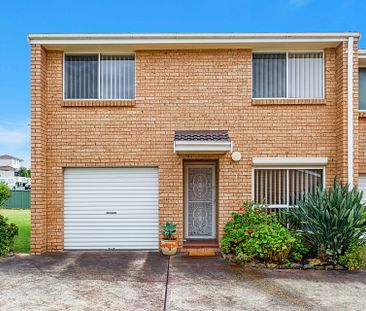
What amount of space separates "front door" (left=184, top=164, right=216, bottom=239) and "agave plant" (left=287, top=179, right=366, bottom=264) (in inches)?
120

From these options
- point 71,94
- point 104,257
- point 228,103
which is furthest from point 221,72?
point 104,257

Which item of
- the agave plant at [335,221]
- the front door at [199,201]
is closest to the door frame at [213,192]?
the front door at [199,201]

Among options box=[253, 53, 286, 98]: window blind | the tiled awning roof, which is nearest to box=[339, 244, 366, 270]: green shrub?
the tiled awning roof

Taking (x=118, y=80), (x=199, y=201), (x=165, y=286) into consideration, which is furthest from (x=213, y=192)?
(x=118, y=80)

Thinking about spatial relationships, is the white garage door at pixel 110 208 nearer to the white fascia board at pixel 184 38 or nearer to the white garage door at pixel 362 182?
the white fascia board at pixel 184 38

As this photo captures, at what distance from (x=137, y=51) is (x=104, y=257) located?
19.0 ft

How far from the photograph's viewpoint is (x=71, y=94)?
9.66 m

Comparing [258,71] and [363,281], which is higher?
[258,71]

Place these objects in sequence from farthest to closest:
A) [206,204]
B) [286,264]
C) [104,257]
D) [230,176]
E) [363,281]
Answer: [206,204] < [230,176] < [104,257] < [286,264] < [363,281]

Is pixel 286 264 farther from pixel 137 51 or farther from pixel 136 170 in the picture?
pixel 137 51

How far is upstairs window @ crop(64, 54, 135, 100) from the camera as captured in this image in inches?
380

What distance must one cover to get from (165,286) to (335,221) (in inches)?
166

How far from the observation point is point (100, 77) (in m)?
9.66

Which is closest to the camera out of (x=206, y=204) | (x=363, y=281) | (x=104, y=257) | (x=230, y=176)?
(x=363, y=281)
